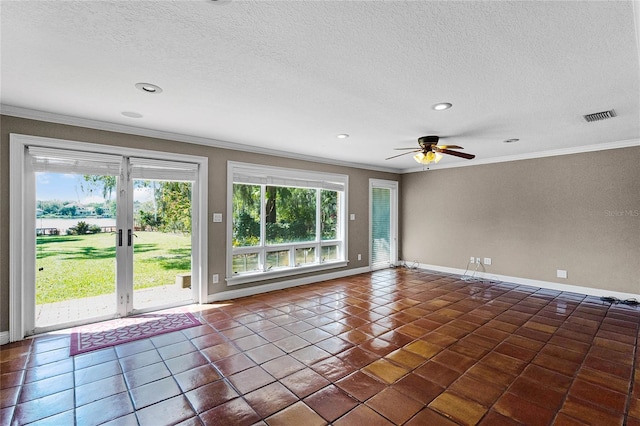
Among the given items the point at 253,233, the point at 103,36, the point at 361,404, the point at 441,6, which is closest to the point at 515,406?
the point at 361,404

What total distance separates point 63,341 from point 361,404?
3166mm

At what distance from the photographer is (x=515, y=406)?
2104 millimetres

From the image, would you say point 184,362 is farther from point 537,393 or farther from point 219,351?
point 537,393

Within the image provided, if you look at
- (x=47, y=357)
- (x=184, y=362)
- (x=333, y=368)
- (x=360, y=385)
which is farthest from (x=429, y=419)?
(x=47, y=357)

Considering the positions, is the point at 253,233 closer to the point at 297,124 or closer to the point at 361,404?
the point at 297,124

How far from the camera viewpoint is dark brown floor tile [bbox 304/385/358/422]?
2033mm

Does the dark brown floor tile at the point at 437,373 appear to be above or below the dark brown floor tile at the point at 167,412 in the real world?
below

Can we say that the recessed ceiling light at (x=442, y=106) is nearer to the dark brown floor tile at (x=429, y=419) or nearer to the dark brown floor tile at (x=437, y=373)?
the dark brown floor tile at (x=437, y=373)

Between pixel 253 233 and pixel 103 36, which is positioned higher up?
pixel 103 36

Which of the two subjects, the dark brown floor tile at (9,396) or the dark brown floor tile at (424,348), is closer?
the dark brown floor tile at (9,396)

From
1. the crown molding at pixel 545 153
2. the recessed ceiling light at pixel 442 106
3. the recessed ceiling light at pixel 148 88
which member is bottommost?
the crown molding at pixel 545 153

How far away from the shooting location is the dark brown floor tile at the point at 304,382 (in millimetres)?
2283

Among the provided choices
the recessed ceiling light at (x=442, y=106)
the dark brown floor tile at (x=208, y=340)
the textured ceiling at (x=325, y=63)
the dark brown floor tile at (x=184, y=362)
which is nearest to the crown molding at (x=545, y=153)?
the textured ceiling at (x=325, y=63)

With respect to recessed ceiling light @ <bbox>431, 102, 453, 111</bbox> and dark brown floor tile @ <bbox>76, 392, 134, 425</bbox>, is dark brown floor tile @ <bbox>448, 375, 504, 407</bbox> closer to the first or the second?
dark brown floor tile @ <bbox>76, 392, 134, 425</bbox>
